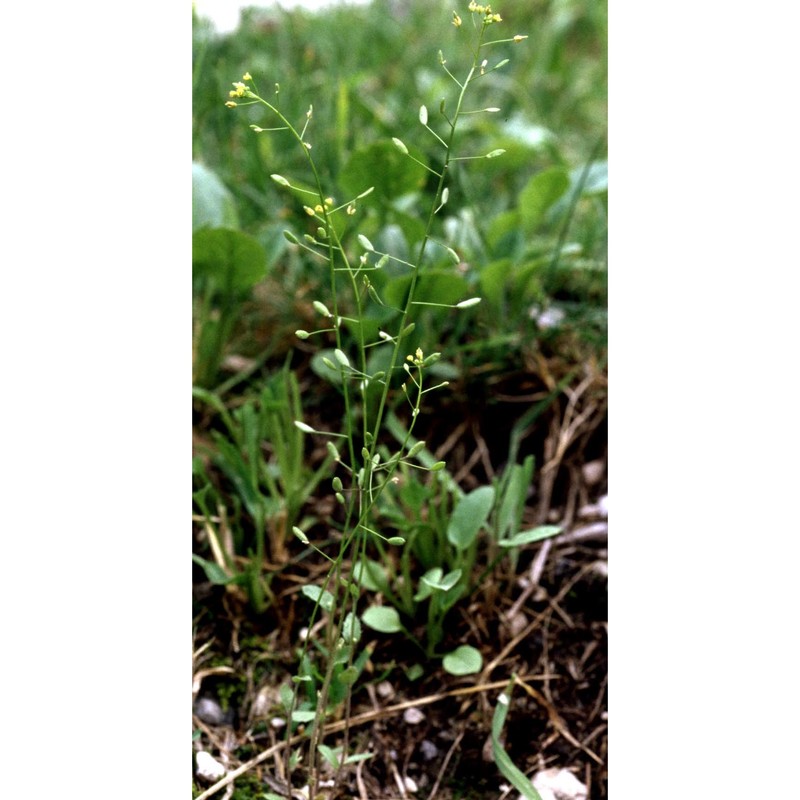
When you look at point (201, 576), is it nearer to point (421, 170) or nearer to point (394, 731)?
point (394, 731)

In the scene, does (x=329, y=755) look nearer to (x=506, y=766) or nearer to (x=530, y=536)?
(x=506, y=766)

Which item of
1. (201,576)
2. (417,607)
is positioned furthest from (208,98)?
(417,607)

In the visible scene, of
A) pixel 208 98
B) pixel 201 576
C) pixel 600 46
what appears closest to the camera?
pixel 201 576

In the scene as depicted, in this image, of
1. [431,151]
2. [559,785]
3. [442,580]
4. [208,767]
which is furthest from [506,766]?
[431,151]

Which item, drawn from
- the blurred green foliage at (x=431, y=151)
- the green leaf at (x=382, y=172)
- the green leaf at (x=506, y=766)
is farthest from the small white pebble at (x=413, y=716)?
the green leaf at (x=382, y=172)

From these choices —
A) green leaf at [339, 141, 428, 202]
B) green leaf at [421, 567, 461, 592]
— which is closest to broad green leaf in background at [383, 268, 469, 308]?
green leaf at [339, 141, 428, 202]

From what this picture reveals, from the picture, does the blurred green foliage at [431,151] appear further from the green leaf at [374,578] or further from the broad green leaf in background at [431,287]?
the green leaf at [374,578]
